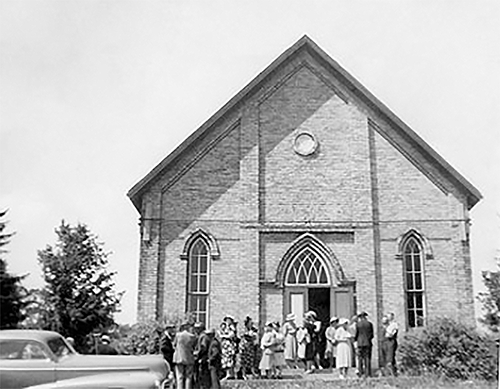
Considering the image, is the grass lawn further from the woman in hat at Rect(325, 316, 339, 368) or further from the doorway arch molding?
the doorway arch molding

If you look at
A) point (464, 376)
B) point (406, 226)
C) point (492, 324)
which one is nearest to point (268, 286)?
point (406, 226)

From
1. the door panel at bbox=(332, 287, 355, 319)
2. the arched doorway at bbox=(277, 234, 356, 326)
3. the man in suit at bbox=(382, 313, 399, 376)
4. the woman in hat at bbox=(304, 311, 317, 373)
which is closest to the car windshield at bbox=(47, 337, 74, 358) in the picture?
the woman in hat at bbox=(304, 311, 317, 373)

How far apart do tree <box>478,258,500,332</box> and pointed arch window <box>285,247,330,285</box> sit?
1263 centimetres

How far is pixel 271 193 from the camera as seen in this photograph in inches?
907

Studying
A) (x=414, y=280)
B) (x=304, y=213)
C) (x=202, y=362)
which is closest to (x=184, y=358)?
(x=202, y=362)

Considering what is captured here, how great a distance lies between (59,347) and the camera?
38.1 ft

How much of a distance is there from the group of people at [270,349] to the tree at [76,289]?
23.6 ft

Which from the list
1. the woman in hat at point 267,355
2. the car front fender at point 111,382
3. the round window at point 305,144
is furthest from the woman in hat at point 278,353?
the car front fender at point 111,382

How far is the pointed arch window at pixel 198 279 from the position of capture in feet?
72.8

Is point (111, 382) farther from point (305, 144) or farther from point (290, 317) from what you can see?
point (305, 144)

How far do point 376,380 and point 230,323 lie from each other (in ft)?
13.3

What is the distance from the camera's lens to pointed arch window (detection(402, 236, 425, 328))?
22.2m

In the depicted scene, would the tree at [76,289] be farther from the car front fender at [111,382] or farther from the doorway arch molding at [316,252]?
the car front fender at [111,382]

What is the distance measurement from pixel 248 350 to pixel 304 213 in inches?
212
